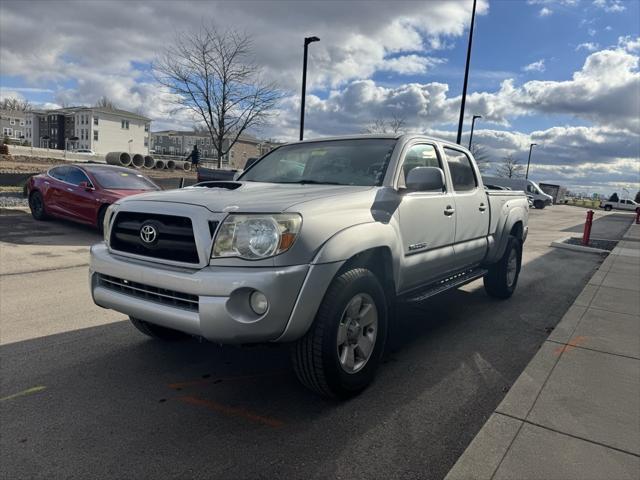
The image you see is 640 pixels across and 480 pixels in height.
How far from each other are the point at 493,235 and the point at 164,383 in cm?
401

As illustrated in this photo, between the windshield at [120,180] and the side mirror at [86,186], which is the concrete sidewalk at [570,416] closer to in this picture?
the windshield at [120,180]

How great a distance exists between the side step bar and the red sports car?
7.03 m

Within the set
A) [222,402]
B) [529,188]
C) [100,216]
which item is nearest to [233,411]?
[222,402]

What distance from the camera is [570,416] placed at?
3.09 metres

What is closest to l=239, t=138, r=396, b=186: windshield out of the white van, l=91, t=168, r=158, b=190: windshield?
l=91, t=168, r=158, b=190: windshield

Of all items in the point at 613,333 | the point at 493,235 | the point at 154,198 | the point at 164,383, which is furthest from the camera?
the point at 493,235

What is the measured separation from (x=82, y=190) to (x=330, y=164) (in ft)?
24.9

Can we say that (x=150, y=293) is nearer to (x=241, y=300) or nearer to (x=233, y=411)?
(x=241, y=300)

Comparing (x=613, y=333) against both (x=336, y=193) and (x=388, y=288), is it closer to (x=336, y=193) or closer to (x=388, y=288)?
(x=388, y=288)

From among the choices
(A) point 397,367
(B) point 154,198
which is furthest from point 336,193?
(A) point 397,367

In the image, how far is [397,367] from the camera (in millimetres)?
3930

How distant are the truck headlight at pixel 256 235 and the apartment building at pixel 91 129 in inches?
3329

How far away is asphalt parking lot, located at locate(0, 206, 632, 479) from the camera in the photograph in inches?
102

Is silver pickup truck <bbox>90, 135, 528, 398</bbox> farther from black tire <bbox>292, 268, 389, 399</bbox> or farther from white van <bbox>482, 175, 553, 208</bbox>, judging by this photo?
white van <bbox>482, 175, 553, 208</bbox>
